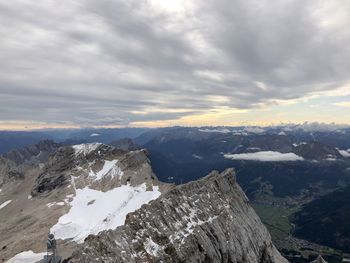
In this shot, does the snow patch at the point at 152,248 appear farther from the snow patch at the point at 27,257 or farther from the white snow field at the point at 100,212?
the snow patch at the point at 27,257

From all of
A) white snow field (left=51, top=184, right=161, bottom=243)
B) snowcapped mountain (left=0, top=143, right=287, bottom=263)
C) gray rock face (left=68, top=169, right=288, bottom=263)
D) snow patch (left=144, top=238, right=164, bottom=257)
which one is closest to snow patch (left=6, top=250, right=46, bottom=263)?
snowcapped mountain (left=0, top=143, right=287, bottom=263)

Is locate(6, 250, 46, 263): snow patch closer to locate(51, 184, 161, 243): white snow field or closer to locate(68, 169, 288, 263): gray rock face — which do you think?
locate(51, 184, 161, 243): white snow field

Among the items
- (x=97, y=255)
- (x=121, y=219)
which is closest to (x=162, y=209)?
(x=97, y=255)

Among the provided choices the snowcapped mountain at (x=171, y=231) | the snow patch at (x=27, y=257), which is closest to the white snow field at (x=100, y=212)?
the snowcapped mountain at (x=171, y=231)

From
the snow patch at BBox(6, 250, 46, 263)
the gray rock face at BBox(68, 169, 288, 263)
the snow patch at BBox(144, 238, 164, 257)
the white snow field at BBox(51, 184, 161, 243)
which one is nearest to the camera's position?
the gray rock face at BBox(68, 169, 288, 263)

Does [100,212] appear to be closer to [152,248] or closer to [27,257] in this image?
[27,257]

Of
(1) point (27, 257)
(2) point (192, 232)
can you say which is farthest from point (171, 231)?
(1) point (27, 257)

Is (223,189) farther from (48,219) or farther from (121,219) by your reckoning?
(48,219)
